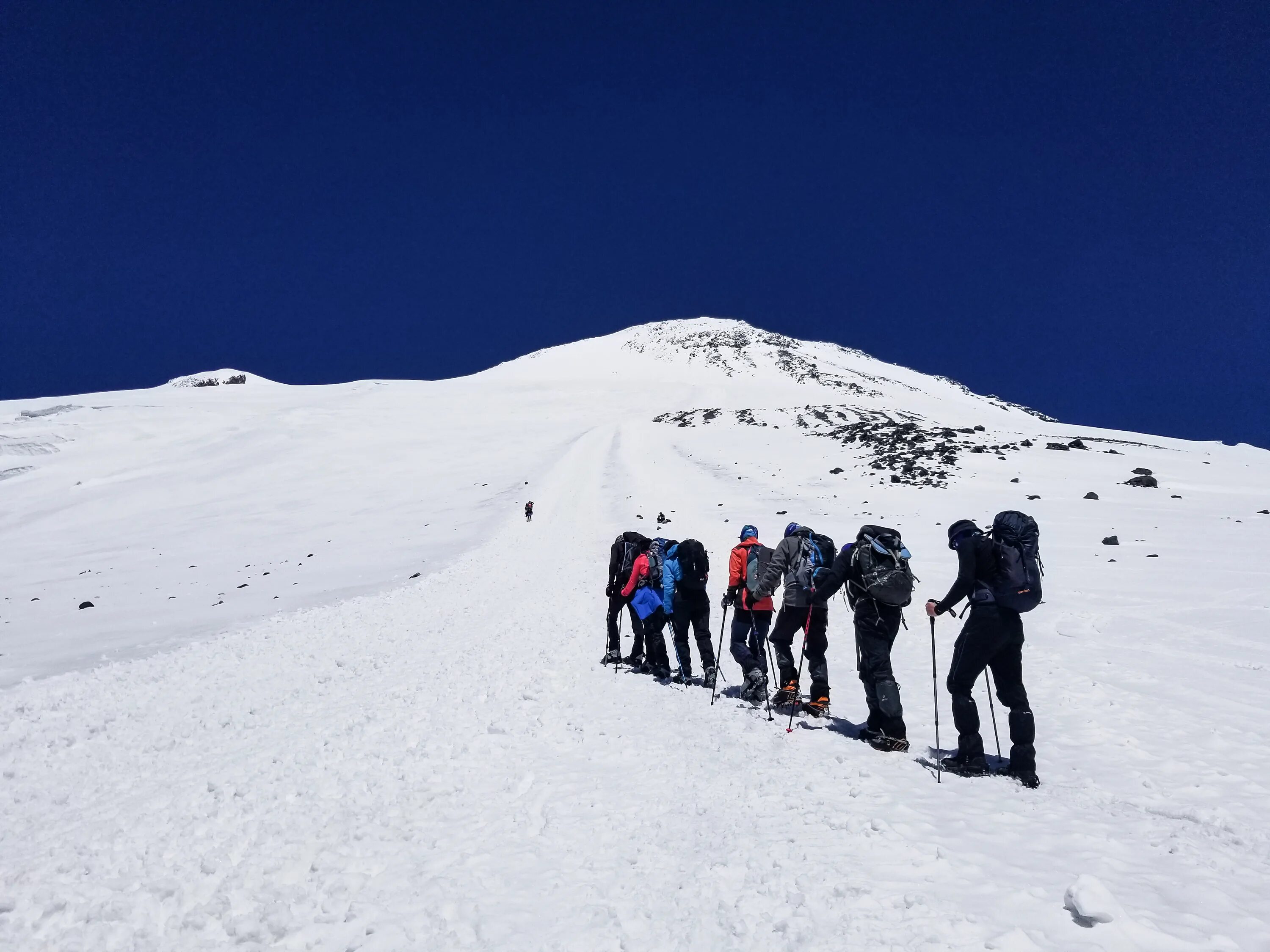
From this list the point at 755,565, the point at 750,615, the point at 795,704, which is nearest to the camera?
the point at 795,704

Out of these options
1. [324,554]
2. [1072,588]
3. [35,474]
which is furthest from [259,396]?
[1072,588]

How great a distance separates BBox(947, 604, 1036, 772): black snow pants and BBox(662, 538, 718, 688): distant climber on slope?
4.29 m

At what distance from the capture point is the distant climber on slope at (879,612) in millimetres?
7664

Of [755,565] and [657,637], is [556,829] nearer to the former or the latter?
[755,565]

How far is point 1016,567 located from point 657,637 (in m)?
6.01

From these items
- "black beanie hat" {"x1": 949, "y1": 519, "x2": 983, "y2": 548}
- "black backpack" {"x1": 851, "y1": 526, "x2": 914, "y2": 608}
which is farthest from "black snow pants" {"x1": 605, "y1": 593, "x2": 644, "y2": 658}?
"black beanie hat" {"x1": 949, "y1": 519, "x2": 983, "y2": 548}

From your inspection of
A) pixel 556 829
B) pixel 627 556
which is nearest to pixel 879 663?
pixel 556 829

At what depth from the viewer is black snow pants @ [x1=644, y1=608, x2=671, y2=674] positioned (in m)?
11.2

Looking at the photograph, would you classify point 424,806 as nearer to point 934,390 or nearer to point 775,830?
point 775,830

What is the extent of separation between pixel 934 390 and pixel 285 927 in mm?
136016

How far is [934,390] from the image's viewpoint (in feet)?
411

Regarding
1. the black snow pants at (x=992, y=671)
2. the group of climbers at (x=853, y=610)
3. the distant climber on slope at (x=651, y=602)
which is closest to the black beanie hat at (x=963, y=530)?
the group of climbers at (x=853, y=610)

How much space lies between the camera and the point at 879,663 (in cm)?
777

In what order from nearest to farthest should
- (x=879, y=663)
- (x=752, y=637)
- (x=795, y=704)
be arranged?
(x=879, y=663), (x=795, y=704), (x=752, y=637)
